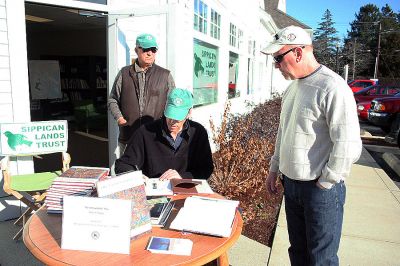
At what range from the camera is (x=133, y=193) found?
163cm

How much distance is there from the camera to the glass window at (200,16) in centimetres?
613

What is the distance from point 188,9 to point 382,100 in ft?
24.6

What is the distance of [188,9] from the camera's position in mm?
5484

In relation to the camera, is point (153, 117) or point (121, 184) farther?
point (153, 117)

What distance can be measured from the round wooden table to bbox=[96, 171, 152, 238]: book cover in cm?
6

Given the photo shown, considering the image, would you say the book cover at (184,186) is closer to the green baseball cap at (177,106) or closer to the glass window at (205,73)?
the green baseball cap at (177,106)

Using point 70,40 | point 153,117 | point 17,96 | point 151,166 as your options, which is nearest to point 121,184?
point 151,166

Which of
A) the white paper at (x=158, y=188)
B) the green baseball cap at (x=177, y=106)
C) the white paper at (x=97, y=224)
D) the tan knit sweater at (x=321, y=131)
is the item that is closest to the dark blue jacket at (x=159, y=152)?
the green baseball cap at (x=177, y=106)

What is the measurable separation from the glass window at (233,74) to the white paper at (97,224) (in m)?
7.86

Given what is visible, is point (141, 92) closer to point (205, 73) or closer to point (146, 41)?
point (146, 41)

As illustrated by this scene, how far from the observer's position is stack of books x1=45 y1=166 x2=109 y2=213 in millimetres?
1811

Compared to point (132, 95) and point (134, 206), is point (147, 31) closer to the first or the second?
point (132, 95)

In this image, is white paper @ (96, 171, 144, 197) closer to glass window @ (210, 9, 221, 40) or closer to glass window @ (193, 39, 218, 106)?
glass window @ (193, 39, 218, 106)

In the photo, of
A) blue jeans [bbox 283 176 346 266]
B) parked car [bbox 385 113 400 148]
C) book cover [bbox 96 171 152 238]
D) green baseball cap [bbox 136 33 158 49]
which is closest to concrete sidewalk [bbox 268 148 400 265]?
blue jeans [bbox 283 176 346 266]
